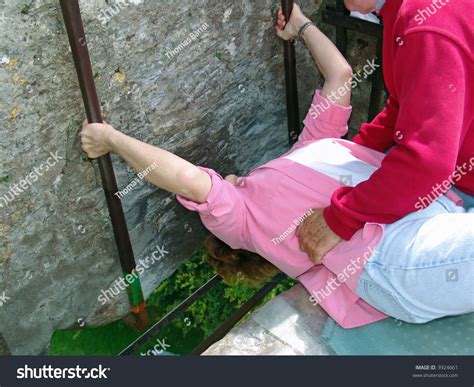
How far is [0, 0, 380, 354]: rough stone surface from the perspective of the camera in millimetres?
1910

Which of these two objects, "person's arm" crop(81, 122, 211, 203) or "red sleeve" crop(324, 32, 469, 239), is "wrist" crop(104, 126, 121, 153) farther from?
"red sleeve" crop(324, 32, 469, 239)

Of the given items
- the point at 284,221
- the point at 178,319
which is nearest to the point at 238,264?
the point at 284,221

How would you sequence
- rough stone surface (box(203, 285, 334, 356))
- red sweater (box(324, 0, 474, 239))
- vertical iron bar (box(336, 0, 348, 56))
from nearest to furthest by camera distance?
red sweater (box(324, 0, 474, 239)) < rough stone surface (box(203, 285, 334, 356)) < vertical iron bar (box(336, 0, 348, 56))

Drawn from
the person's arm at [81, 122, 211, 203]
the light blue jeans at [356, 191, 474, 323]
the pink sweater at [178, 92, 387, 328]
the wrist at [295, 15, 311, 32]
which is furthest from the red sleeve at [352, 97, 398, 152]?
the person's arm at [81, 122, 211, 203]

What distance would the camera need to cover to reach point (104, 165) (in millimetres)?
2152

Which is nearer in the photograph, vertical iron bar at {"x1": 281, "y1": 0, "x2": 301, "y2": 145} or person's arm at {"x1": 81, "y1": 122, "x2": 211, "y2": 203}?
person's arm at {"x1": 81, "y1": 122, "x2": 211, "y2": 203}

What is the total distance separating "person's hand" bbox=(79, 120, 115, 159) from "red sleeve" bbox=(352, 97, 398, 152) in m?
0.98

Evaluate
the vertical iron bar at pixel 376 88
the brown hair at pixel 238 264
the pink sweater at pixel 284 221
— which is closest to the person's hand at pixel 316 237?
the pink sweater at pixel 284 221

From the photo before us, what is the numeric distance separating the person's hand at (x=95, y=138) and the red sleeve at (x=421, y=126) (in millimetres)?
844

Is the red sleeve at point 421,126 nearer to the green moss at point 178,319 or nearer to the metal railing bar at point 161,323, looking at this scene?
the metal railing bar at point 161,323

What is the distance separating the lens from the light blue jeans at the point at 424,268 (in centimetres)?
177

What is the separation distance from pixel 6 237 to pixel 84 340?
809 millimetres

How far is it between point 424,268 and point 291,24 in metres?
1.28

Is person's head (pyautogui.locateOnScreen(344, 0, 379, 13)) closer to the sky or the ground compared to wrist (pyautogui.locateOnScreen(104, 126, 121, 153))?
closer to the sky
